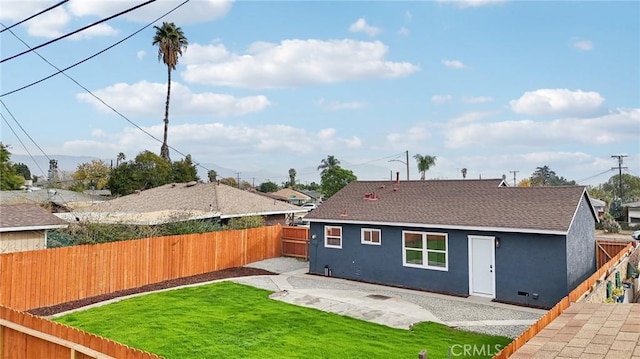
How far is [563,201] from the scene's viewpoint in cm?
1420

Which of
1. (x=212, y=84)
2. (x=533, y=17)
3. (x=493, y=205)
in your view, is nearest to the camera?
(x=493, y=205)

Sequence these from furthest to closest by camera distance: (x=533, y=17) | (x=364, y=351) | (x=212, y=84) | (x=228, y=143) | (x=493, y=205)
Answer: (x=228, y=143), (x=212, y=84), (x=533, y=17), (x=493, y=205), (x=364, y=351)

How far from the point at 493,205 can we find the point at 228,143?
26862 millimetres

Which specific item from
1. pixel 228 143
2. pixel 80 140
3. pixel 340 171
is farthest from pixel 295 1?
pixel 340 171

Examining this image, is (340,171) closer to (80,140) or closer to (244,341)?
(80,140)

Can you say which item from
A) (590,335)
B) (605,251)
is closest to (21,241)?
(590,335)

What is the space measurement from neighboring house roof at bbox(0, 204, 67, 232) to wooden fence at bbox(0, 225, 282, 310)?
3.28 metres

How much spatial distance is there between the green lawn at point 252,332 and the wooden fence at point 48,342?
8.03 feet

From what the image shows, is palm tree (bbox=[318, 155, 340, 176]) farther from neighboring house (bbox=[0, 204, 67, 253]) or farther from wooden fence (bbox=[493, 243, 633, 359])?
wooden fence (bbox=[493, 243, 633, 359])

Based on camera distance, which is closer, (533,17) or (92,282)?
(92,282)

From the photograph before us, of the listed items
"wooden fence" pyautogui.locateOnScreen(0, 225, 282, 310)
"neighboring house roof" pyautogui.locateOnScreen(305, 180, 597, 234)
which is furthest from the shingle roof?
"neighboring house roof" pyautogui.locateOnScreen(305, 180, 597, 234)

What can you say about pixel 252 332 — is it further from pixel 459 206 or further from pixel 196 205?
pixel 196 205

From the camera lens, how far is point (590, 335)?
625 cm

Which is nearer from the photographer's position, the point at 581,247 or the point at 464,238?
the point at 581,247
